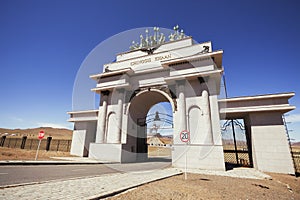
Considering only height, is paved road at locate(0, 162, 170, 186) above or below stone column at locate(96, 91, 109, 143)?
below

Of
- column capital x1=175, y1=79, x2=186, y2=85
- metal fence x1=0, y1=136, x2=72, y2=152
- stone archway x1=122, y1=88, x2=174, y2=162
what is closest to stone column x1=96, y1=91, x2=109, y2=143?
stone archway x1=122, y1=88, x2=174, y2=162

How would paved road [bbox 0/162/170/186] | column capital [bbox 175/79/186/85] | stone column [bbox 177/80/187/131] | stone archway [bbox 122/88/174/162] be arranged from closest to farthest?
paved road [bbox 0/162/170/186], stone column [bbox 177/80/187/131], column capital [bbox 175/79/186/85], stone archway [bbox 122/88/174/162]

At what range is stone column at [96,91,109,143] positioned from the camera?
17.6 m

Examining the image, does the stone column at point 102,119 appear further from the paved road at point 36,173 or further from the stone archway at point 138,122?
the paved road at point 36,173

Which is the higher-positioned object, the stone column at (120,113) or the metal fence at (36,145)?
the stone column at (120,113)

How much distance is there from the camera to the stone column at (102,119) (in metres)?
17.6

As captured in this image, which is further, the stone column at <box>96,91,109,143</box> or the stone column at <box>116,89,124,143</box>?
the stone column at <box>96,91,109,143</box>

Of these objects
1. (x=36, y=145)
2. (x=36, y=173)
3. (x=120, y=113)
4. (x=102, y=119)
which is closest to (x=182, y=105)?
(x=120, y=113)

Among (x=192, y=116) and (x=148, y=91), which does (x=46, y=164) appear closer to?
(x=148, y=91)

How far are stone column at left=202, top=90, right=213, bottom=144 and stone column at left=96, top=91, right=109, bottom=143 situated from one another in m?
11.3

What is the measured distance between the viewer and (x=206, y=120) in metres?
13.7

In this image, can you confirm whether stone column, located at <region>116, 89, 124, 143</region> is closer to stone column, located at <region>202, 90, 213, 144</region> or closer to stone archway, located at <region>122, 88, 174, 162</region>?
stone archway, located at <region>122, 88, 174, 162</region>

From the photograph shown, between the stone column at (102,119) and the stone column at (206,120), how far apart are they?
1131 cm

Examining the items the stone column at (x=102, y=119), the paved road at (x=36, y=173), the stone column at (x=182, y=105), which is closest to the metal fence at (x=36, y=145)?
the stone column at (x=102, y=119)
